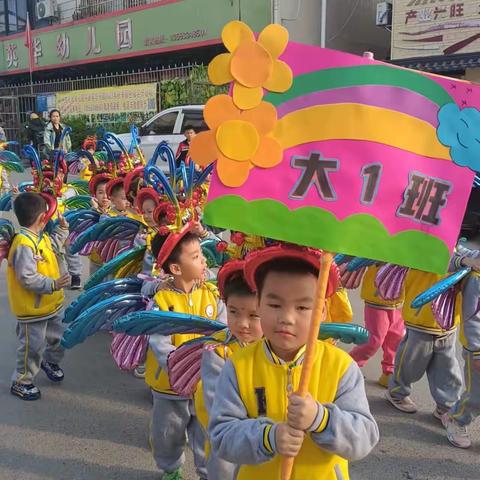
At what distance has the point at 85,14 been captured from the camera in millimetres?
21234

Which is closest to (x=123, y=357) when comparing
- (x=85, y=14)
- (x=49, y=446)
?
(x=49, y=446)

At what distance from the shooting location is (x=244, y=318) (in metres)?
2.15

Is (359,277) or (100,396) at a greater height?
(359,277)

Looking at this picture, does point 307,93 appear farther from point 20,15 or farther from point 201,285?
point 20,15

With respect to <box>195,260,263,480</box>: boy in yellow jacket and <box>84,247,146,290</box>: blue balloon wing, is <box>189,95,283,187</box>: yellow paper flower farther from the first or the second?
<box>84,247,146,290</box>: blue balloon wing

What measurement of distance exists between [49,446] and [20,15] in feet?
85.9

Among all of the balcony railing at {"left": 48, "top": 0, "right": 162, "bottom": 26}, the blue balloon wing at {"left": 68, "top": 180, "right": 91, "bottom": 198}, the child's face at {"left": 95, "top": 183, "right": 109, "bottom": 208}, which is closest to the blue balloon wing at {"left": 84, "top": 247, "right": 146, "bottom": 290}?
the child's face at {"left": 95, "top": 183, "right": 109, "bottom": 208}

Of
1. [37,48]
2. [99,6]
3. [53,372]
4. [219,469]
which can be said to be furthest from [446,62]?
[37,48]

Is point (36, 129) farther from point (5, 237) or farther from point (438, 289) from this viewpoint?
point (438, 289)

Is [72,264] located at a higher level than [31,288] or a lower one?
lower

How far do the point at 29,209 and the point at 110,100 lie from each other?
567 inches

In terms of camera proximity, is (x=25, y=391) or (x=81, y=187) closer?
(x=25, y=391)

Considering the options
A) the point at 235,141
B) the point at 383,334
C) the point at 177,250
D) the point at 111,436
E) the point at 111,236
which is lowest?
the point at 111,436

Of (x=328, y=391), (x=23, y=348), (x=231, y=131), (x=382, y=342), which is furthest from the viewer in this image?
(x=382, y=342)
